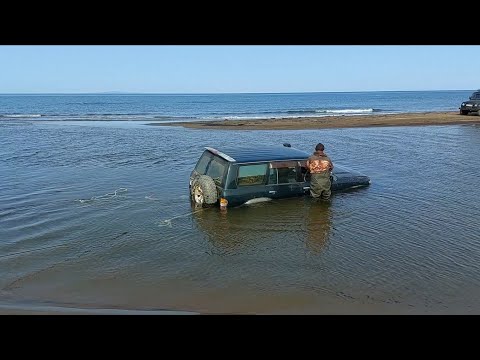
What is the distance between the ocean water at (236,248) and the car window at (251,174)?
64cm

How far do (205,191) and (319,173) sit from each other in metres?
2.78

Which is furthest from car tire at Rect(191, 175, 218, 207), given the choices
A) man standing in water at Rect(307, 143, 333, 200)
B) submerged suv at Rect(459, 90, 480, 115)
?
submerged suv at Rect(459, 90, 480, 115)

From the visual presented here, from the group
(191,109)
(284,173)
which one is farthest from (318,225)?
(191,109)

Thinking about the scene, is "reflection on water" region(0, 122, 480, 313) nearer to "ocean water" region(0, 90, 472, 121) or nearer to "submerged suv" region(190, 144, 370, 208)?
"submerged suv" region(190, 144, 370, 208)

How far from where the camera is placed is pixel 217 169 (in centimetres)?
994

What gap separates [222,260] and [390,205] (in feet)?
16.8

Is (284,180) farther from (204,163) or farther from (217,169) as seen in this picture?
(204,163)

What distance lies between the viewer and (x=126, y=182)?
13219 mm

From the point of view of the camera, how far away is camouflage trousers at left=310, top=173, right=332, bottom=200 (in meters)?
9.77

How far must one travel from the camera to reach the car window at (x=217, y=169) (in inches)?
382

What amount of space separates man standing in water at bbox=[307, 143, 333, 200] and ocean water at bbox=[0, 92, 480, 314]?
0.33 metres

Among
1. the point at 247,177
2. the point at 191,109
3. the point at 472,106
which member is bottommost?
the point at 247,177
